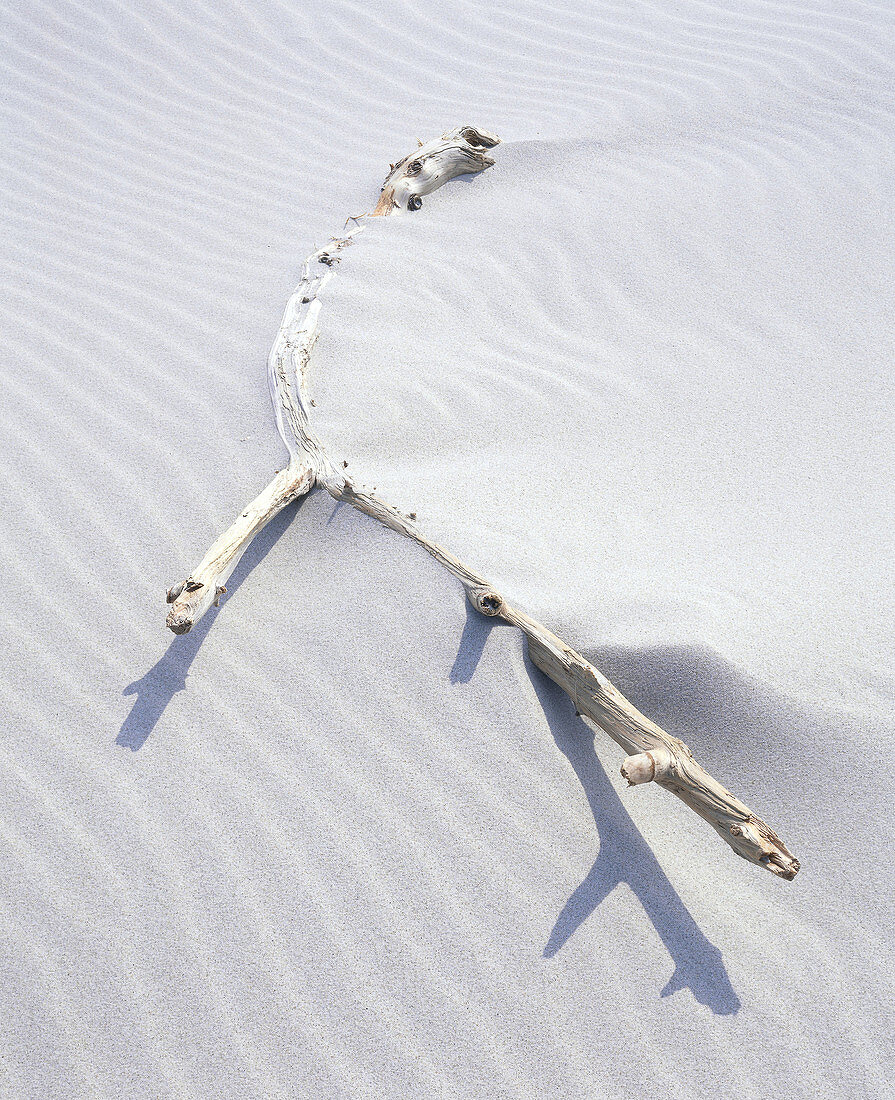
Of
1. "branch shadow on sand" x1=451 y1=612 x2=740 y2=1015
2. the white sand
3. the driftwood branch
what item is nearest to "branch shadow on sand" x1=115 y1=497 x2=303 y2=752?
the white sand

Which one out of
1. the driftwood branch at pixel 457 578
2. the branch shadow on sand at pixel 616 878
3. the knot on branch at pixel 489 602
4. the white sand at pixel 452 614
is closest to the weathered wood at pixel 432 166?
the white sand at pixel 452 614

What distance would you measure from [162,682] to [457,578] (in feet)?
3.18

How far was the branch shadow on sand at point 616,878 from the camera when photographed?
6.56 feet

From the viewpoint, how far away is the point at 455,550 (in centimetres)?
267

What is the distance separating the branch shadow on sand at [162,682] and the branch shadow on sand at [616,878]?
32.8 inches

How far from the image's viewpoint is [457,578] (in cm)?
253

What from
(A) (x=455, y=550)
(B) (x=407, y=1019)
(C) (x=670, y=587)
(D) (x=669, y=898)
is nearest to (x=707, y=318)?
(C) (x=670, y=587)

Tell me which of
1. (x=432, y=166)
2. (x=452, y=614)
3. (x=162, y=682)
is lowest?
(x=162, y=682)

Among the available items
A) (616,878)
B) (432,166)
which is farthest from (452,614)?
(432,166)

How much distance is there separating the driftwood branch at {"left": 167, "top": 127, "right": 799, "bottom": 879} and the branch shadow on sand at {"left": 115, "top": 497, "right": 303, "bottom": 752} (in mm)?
138

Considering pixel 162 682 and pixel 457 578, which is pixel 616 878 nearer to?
pixel 457 578

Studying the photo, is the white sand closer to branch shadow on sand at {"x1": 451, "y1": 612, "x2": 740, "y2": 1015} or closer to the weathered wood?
branch shadow on sand at {"x1": 451, "y1": 612, "x2": 740, "y2": 1015}

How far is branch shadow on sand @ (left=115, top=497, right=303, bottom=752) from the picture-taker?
235 cm

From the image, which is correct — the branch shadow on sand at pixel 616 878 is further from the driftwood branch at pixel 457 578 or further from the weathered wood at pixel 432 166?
the weathered wood at pixel 432 166
